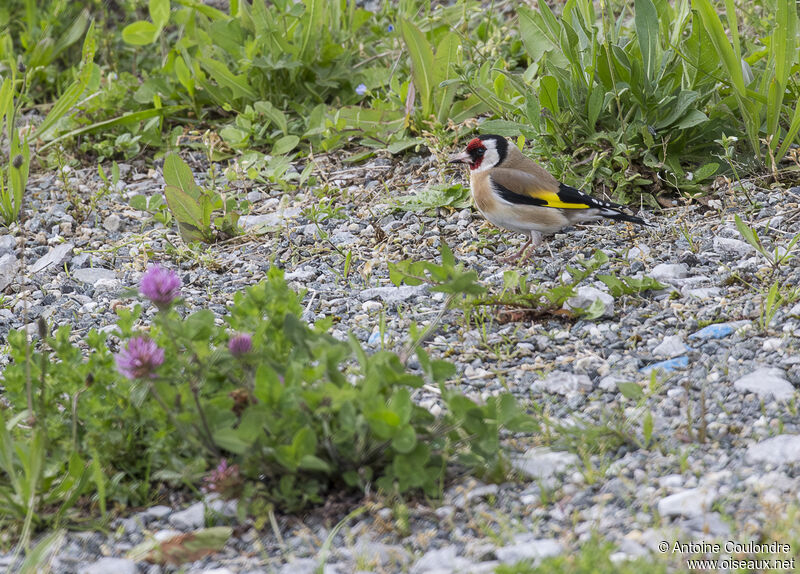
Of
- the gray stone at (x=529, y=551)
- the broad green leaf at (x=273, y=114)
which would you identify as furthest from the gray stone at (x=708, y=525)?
the broad green leaf at (x=273, y=114)

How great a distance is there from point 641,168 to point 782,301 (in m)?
1.59

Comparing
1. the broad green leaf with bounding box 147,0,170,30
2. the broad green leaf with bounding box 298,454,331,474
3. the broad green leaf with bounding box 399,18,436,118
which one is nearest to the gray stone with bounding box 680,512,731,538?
the broad green leaf with bounding box 298,454,331,474

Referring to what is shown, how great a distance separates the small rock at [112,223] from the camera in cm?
549

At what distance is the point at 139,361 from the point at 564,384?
1.50 m

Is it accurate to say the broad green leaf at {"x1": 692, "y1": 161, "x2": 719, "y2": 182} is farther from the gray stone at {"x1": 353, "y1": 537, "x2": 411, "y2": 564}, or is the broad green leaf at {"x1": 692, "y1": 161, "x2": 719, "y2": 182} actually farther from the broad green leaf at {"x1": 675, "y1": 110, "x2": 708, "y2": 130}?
the gray stone at {"x1": 353, "y1": 537, "x2": 411, "y2": 564}

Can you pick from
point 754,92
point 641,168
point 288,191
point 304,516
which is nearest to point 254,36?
point 288,191

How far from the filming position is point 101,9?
7.89m

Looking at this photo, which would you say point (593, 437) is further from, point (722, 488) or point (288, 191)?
point (288, 191)

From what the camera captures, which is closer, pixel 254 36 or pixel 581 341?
pixel 581 341

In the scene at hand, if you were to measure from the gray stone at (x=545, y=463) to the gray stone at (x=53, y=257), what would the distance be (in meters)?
3.19

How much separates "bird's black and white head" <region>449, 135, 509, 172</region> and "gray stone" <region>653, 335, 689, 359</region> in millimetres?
1753

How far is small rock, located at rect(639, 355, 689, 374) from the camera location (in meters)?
3.40

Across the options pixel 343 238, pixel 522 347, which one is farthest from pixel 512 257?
pixel 522 347

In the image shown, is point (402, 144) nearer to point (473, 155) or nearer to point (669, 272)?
point (473, 155)
